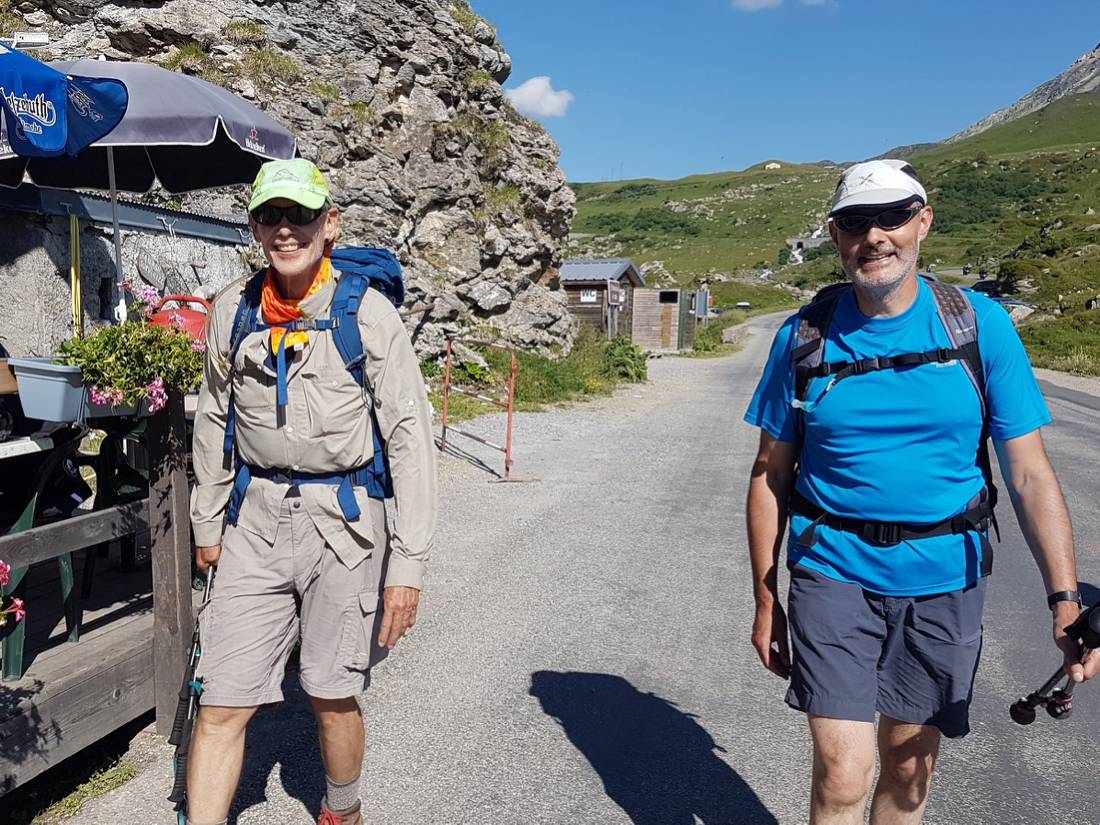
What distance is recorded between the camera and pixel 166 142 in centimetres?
504

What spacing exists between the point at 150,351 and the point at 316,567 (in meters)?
1.20

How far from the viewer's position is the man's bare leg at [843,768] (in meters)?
2.22

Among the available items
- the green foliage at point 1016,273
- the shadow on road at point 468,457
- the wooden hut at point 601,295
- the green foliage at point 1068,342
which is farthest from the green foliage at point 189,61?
the green foliage at point 1016,273

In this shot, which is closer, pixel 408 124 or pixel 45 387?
pixel 45 387

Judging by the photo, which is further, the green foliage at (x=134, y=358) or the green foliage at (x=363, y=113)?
the green foliage at (x=363, y=113)

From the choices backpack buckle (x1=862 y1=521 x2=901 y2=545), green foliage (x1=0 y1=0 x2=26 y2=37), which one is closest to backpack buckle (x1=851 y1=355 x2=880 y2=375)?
backpack buckle (x1=862 y1=521 x2=901 y2=545)

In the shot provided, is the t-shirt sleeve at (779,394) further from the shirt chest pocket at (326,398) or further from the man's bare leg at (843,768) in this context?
the shirt chest pocket at (326,398)

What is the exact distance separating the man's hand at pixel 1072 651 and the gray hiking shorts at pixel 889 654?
189mm

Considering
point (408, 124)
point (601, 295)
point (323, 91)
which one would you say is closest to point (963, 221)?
point (601, 295)

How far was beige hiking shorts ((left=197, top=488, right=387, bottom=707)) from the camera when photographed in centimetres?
253

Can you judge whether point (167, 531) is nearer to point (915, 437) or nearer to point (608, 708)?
point (608, 708)

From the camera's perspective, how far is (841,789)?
2230mm

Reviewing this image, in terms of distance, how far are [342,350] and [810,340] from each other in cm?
138

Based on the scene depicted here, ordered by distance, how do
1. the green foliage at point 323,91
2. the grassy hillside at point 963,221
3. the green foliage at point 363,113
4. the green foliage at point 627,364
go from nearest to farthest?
1. the green foliage at point 323,91
2. the green foliage at point 363,113
3. the green foliage at point 627,364
4. the grassy hillside at point 963,221
